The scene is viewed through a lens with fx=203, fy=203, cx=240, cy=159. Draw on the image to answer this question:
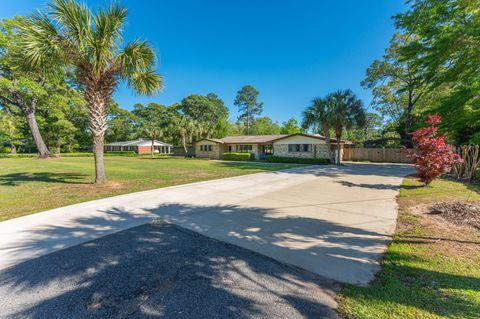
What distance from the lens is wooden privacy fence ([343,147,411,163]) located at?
78.6 ft

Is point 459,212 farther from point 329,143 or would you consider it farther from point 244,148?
point 244,148

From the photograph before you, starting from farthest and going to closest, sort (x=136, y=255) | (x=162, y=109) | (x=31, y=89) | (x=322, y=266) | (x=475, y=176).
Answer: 1. (x=162, y=109)
2. (x=31, y=89)
3. (x=475, y=176)
4. (x=136, y=255)
5. (x=322, y=266)

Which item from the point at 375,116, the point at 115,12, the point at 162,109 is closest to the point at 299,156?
the point at 115,12

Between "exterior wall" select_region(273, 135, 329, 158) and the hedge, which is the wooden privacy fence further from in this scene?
the hedge

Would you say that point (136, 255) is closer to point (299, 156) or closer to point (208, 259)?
point (208, 259)

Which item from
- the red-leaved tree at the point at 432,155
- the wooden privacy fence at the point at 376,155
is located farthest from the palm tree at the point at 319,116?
the red-leaved tree at the point at 432,155

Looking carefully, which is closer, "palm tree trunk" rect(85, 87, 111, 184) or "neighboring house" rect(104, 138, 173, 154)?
"palm tree trunk" rect(85, 87, 111, 184)

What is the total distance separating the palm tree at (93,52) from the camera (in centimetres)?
702

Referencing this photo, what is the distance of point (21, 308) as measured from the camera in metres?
2.19

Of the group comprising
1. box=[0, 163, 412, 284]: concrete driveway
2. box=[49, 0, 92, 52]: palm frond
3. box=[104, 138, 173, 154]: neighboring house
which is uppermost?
box=[49, 0, 92, 52]: palm frond

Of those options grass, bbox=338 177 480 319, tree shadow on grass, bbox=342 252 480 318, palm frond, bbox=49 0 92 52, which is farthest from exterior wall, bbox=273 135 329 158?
tree shadow on grass, bbox=342 252 480 318

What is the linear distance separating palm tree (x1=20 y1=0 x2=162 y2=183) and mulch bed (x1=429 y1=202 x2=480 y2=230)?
11.0 metres

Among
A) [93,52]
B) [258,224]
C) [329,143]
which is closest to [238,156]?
[329,143]

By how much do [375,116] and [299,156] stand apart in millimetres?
41559
